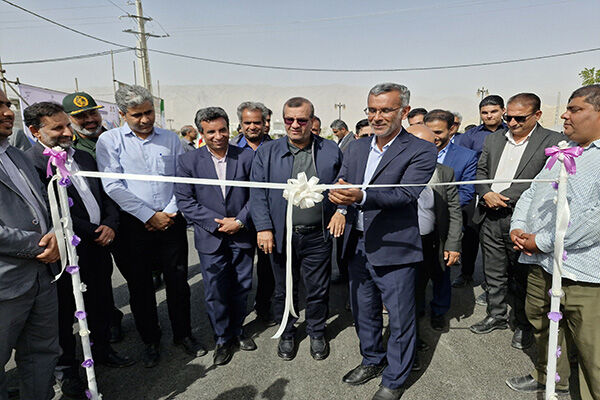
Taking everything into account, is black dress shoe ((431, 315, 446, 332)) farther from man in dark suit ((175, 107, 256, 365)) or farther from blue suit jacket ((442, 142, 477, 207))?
man in dark suit ((175, 107, 256, 365))

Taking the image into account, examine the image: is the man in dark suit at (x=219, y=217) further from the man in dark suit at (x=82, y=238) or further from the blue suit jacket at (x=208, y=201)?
the man in dark suit at (x=82, y=238)

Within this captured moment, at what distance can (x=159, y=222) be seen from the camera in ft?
9.63

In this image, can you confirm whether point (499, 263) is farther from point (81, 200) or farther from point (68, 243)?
point (81, 200)

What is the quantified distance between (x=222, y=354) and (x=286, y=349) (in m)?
0.58

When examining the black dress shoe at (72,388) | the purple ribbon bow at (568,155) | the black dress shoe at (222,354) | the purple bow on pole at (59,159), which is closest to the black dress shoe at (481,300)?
the purple ribbon bow at (568,155)

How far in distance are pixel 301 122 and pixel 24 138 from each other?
15.0 ft

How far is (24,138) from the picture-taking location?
4949 mm

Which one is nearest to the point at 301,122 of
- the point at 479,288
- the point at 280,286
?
the point at 280,286

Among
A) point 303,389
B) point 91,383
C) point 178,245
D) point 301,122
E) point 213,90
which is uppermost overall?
point 213,90

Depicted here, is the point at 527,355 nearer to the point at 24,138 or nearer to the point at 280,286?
the point at 280,286

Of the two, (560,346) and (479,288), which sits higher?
(560,346)

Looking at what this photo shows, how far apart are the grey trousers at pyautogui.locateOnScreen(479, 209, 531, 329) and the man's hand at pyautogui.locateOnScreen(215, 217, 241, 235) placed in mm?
2469

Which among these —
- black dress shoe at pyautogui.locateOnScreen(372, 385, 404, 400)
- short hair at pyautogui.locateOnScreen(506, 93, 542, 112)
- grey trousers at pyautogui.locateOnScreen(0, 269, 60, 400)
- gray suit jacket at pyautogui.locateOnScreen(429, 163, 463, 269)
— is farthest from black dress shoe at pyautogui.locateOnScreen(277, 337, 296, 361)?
short hair at pyautogui.locateOnScreen(506, 93, 542, 112)

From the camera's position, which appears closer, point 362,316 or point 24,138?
point 362,316
